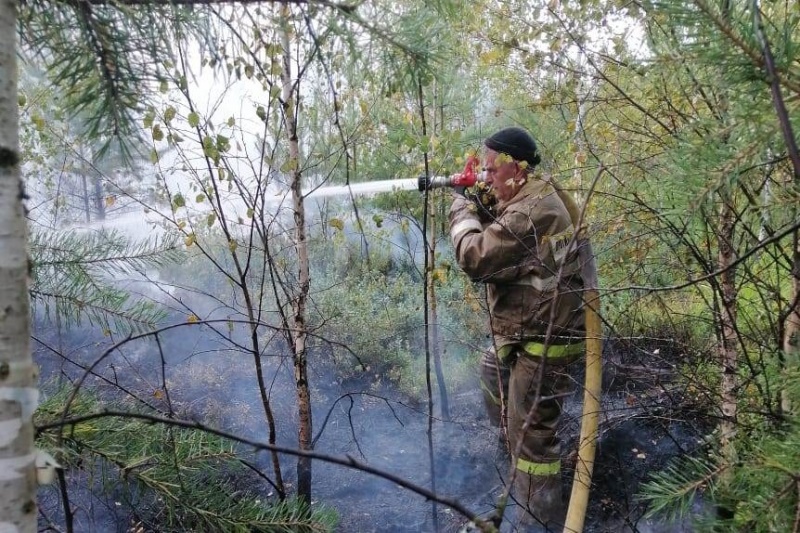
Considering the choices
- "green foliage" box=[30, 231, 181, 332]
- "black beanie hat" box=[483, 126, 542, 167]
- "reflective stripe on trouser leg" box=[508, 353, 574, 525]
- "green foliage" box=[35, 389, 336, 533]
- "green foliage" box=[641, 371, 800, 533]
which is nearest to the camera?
"green foliage" box=[641, 371, 800, 533]

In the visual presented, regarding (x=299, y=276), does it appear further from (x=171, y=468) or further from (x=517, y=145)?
(x=517, y=145)

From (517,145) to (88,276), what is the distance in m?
2.27

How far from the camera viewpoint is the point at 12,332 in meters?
0.84

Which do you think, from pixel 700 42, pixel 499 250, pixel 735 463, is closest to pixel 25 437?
pixel 700 42

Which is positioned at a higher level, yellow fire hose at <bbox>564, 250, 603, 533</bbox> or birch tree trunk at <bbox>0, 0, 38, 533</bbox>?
birch tree trunk at <bbox>0, 0, 38, 533</bbox>

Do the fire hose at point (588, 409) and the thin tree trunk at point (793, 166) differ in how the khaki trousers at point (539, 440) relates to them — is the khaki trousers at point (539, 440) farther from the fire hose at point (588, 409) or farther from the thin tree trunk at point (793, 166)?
the thin tree trunk at point (793, 166)

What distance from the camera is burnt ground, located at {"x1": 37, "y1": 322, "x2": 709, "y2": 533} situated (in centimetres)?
330

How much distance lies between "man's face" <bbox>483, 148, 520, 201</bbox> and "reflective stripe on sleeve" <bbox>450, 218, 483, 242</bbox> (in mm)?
221

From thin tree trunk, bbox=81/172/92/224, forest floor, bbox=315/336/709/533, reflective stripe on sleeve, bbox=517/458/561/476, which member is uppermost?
thin tree trunk, bbox=81/172/92/224

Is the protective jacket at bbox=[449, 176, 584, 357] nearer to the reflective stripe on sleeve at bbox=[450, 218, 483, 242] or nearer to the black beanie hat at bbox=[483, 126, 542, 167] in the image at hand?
the reflective stripe on sleeve at bbox=[450, 218, 483, 242]

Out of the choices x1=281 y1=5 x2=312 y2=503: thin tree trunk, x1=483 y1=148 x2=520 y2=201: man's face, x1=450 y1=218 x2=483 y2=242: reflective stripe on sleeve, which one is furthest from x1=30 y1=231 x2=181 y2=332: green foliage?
x1=483 y1=148 x2=520 y2=201: man's face

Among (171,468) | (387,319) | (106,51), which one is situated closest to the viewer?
(106,51)

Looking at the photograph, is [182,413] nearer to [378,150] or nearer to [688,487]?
[378,150]

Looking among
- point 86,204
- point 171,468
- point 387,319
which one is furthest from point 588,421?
point 86,204
